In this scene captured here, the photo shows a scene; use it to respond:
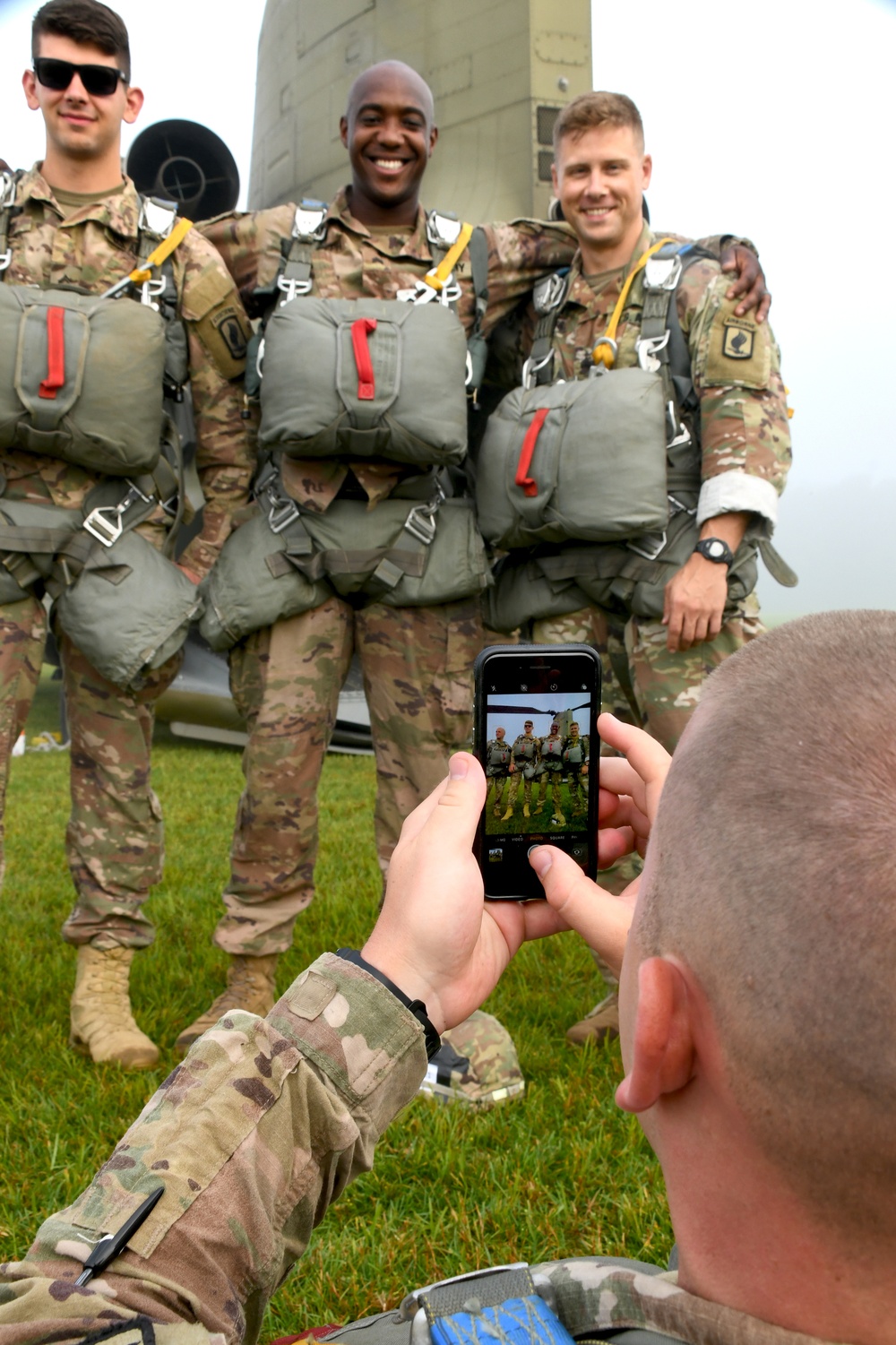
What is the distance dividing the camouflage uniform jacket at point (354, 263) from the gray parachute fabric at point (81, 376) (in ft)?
1.39

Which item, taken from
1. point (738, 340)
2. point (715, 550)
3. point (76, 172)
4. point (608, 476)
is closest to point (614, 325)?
point (738, 340)

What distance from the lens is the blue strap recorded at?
2.18 ft

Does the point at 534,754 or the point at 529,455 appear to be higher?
the point at 529,455

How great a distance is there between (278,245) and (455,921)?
2826 millimetres

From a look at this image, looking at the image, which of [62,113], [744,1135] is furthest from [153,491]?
[744,1135]

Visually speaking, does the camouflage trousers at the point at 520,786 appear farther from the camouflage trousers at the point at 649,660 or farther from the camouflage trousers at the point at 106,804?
the camouflage trousers at the point at 106,804

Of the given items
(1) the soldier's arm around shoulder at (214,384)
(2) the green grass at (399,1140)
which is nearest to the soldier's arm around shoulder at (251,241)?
(1) the soldier's arm around shoulder at (214,384)

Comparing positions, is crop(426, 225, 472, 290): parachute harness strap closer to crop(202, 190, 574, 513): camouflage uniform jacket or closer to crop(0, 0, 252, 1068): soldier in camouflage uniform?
crop(202, 190, 574, 513): camouflage uniform jacket

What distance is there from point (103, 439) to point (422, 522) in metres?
0.87

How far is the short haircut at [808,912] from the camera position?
61 cm

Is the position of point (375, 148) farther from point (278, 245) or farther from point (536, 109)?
point (536, 109)

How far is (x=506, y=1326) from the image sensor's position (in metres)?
0.67

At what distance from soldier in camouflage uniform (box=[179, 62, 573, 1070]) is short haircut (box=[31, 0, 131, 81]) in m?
0.52

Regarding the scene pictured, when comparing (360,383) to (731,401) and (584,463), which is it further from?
(731,401)
